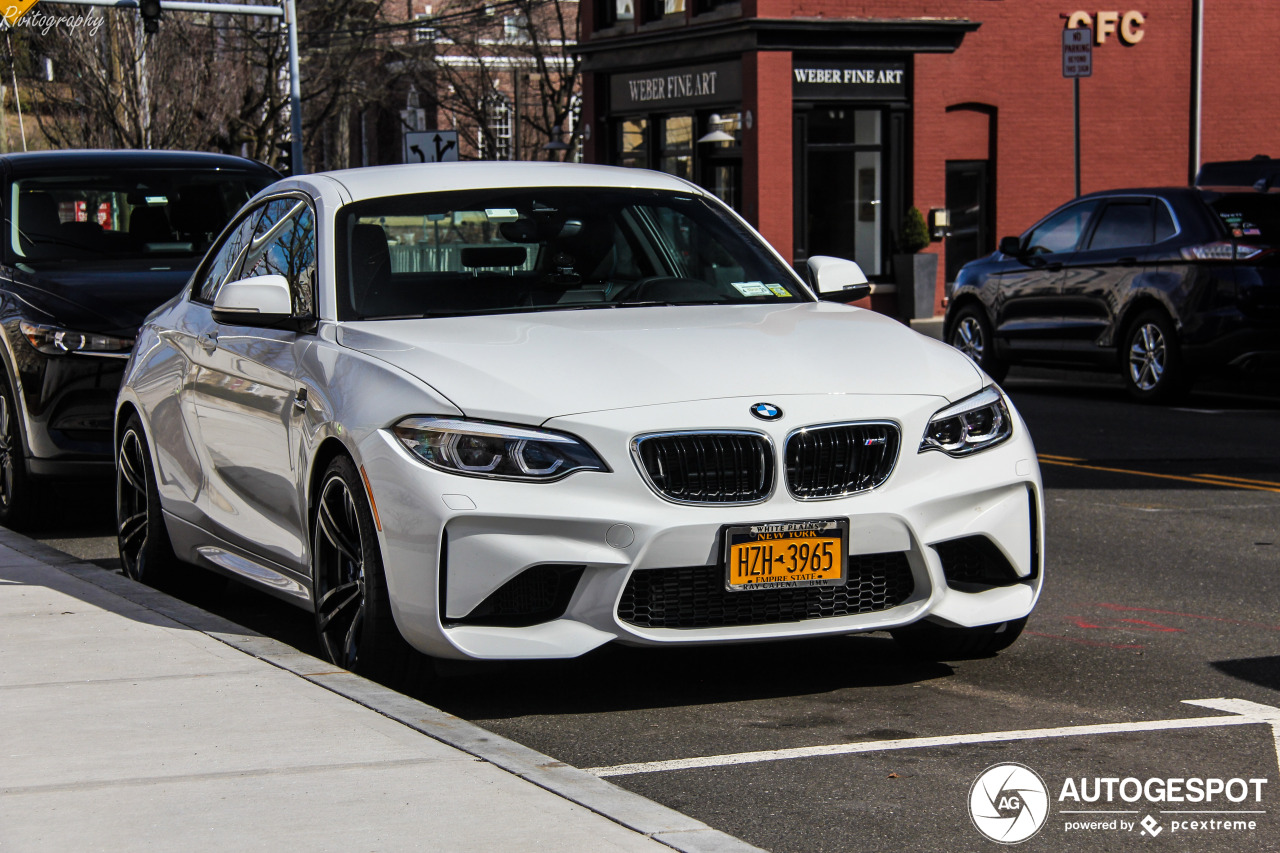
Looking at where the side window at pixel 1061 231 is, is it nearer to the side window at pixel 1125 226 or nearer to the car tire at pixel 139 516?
the side window at pixel 1125 226

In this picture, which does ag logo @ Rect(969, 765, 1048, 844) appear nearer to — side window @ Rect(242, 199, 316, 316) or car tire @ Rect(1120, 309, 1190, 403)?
side window @ Rect(242, 199, 316, 316)

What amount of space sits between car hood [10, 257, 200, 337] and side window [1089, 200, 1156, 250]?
9.10m

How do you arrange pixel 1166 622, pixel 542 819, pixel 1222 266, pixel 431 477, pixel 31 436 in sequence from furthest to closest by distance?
1. pixel 1222 266
2. pixel 31 436
3. pixel 1166 622
4. pixel 431 477
5. pixel 542 819

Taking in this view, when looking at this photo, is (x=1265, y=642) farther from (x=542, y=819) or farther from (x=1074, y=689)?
(x=542, y=819)

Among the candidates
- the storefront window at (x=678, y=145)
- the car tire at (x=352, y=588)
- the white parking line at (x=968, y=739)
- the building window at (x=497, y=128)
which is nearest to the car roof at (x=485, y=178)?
the car tire at (x=352, y=588)

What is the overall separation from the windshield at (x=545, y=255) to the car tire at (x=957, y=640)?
139 cm

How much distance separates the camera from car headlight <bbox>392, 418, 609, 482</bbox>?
16.8 feet

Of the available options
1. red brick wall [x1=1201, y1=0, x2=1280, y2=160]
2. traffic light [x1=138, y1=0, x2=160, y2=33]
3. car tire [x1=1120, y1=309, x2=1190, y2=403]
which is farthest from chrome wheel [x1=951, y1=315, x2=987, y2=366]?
red brick wall [x1=1201, y1=0, x2=1280, y2=160]

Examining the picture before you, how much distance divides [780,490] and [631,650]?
1380 millimetres

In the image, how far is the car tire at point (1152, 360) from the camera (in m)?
15.6

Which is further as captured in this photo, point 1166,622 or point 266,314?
point 1166,622

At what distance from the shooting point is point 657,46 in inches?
1315

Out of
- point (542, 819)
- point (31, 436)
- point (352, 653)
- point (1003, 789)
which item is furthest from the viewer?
point (31, 436)

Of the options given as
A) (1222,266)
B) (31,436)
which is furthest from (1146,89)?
(31,436)
